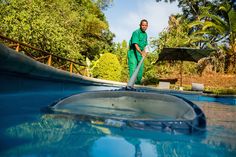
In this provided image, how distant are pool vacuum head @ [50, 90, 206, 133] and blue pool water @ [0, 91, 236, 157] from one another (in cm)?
8

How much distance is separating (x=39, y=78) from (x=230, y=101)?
261 inches

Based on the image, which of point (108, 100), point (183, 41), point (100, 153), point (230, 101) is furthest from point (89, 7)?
point (100, 153)

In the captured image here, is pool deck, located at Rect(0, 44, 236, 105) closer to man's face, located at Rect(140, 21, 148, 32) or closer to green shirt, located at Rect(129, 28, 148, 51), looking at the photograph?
green shirt, located at Rect(129, 28, 148, 51)

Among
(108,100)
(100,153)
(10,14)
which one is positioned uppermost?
(10,14)

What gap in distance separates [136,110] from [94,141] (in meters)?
1.13

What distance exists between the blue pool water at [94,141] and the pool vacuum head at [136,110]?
0.08 m

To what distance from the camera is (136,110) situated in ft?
9.24

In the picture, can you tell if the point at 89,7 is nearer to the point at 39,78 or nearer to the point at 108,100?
the point at 39,78

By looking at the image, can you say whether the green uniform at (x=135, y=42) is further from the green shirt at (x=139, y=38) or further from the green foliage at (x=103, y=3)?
the green foliage at (x=103, y=3)

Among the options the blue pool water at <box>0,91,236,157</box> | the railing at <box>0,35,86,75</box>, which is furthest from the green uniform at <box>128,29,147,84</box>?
the blue pool water at <box>0,91,236,157</box>

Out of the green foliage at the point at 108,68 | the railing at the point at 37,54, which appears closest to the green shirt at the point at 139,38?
the railing at the point at 37,54

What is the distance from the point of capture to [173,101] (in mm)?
2674

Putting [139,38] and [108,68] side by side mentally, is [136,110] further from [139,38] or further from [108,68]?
[108,68]

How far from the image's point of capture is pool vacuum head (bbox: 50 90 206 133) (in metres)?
2.21
